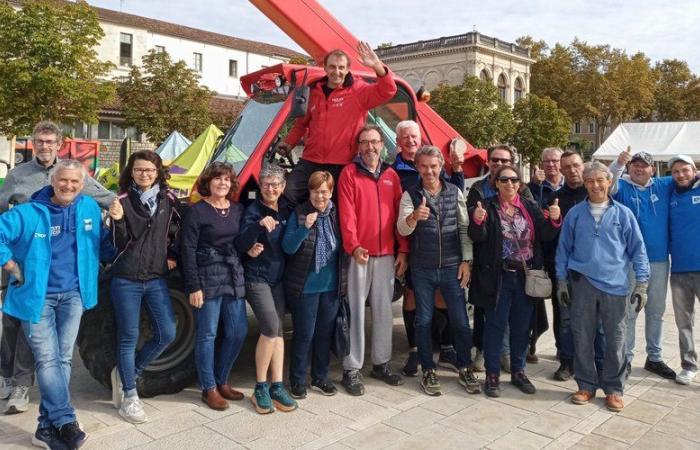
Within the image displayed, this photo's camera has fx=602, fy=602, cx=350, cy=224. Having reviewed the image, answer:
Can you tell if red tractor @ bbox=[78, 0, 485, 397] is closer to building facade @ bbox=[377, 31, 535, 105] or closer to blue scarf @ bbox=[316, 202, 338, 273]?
blue scarf @ bbox=[316, 202, 338, 273]

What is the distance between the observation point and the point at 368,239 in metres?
4.81

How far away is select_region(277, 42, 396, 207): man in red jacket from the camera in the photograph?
4.88m

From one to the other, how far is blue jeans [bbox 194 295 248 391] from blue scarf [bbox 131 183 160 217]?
754 mm

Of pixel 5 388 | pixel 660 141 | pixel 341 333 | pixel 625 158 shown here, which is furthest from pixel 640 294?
pixel 660 141

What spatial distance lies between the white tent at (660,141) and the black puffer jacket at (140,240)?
17910mm

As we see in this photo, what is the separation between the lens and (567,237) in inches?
193

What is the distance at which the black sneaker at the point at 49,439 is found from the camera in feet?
12.1

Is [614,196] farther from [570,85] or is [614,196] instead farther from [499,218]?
[570,85]

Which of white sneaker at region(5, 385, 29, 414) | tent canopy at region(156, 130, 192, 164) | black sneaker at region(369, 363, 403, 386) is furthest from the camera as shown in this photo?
tent canopy at region(156, 130, 192, 164)

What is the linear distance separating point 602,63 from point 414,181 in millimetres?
58163

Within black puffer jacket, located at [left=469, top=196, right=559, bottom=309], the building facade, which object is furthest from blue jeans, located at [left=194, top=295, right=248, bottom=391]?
the building facade

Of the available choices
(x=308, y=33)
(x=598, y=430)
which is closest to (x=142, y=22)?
(x=308, y=33)

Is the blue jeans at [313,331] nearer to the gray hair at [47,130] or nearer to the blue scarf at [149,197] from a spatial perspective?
the blue scarf at [149,197]

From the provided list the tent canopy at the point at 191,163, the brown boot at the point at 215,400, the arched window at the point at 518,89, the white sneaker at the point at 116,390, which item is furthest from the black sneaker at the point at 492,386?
the arched window at the point at 518,89
